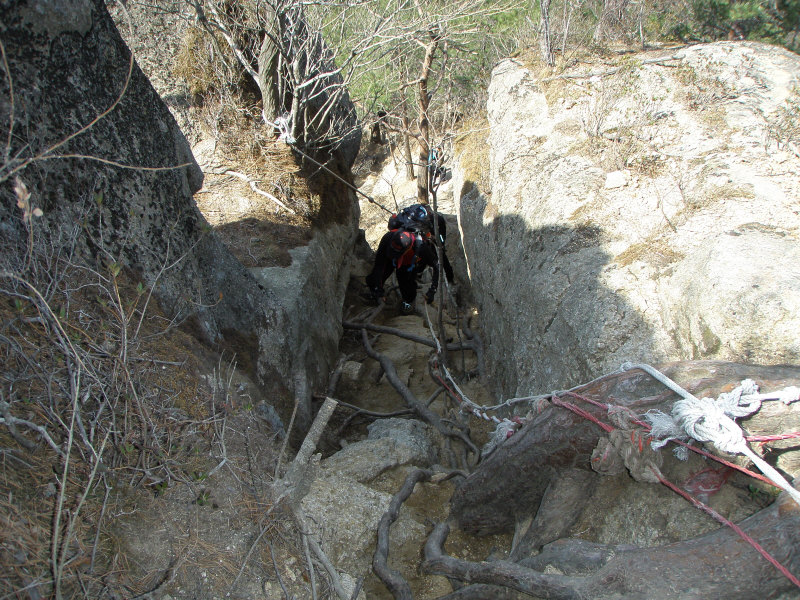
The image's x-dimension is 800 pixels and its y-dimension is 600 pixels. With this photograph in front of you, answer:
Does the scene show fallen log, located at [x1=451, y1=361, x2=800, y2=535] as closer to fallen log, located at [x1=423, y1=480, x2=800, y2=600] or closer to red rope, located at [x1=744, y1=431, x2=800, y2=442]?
red rope, located at [x1=744, y1=431, x2=800, y2=442]

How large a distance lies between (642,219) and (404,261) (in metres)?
3.91

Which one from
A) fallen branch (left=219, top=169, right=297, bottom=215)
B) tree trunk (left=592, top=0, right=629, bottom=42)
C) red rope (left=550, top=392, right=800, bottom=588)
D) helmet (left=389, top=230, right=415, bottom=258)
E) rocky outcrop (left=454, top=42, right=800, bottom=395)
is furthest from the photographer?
tree trunk (left=592, top=0, right=629, bottom=42)

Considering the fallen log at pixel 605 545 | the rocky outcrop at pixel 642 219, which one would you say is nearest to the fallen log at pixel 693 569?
the fallen log at pixel 605 545

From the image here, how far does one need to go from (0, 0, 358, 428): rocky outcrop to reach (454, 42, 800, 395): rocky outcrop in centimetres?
237

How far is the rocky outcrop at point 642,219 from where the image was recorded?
9.12 ft

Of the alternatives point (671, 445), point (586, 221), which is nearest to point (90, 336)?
point (671, 445)

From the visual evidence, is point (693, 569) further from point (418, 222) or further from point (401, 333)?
point (418, 222)

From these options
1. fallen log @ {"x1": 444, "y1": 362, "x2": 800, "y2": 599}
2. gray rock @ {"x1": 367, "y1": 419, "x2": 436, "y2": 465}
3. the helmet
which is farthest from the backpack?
fallen log @ {"x1": 444, "y1": 362, "x2": 800, "y2": 599}

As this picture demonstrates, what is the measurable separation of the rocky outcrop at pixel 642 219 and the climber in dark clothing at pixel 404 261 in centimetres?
81

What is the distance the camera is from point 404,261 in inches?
291

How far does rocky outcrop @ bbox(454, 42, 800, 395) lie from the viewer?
278cm

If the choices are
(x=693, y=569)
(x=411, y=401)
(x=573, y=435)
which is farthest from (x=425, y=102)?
(x=693, y=569)

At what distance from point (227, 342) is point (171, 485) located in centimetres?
157

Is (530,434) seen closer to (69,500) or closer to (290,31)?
(69,500)
